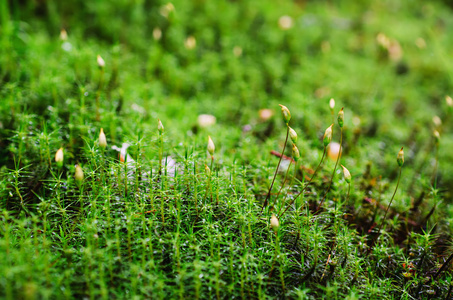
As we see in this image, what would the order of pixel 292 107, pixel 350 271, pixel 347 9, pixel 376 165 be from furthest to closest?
pixel 347 9 < pixel 292 107 < pixel 376 165 < pixel 350 271

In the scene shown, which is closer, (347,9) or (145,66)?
(145,66)

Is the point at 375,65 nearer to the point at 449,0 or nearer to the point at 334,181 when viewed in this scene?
the point at 334,181

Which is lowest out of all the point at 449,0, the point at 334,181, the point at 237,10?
the point at 334,181

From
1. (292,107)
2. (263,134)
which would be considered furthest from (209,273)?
(292,107)

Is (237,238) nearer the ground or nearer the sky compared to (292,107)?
nearer the ground

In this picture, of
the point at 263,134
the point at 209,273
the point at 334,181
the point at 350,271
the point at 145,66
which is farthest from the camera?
the point at 145,66

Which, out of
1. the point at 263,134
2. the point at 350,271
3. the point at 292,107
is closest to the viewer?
the point at 350,271

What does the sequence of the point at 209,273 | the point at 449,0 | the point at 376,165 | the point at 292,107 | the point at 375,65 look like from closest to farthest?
1. the point at 209,273
2. the point at 376,165
3. the point at 292,107
4. the point at 375,65
5. the point at 449,0

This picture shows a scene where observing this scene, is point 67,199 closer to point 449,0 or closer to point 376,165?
point 376,165

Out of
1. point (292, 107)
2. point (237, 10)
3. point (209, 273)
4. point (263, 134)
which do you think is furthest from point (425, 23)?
point (209, 273)
